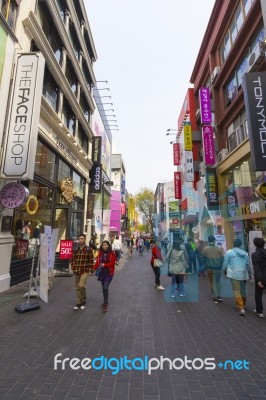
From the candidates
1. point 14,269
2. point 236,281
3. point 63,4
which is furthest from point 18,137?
point 63,4

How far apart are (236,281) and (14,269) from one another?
7.89 m

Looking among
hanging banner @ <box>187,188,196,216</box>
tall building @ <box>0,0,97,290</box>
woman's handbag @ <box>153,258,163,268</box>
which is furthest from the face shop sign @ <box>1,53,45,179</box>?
hanging banner @ <box>187,188,196,216</box>

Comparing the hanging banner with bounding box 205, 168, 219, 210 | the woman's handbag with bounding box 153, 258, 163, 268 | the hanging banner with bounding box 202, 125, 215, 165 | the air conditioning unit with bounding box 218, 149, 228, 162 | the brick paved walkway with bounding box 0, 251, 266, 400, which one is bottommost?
the brick paved walkway with bounding box 0, 251, 266, 400

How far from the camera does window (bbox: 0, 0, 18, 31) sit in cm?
832

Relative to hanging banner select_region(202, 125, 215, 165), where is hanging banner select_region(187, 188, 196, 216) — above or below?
below

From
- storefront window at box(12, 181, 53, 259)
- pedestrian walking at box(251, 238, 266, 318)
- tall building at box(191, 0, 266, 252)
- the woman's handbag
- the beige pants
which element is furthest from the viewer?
storefront window at box(12, 181, 53, 259)

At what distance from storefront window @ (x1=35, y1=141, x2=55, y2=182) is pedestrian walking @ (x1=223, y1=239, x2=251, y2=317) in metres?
9.11

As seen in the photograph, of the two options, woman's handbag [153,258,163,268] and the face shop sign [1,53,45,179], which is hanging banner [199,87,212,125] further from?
woman's handbag [153,258,163,268]

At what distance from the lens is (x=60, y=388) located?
3080mm

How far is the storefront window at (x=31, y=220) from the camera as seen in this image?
9.62 metres

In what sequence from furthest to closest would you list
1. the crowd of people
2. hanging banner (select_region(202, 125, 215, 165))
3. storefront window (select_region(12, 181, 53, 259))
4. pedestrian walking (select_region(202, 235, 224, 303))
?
1. hanging banner (select_region(202, 125, 215, 165))
2. storefront window (select_region(12, 181, 53, 259))
3. pedestrian walking (select_region(202, 235, 224, 303))
4. the crowd of people

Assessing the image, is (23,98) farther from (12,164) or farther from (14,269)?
(14,269)

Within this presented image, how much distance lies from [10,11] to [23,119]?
13.8ft

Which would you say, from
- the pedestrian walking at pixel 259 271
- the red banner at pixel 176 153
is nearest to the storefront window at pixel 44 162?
the pedestrian walking at pixel 259 271
